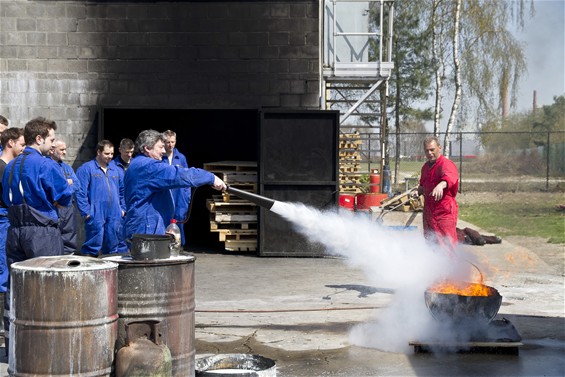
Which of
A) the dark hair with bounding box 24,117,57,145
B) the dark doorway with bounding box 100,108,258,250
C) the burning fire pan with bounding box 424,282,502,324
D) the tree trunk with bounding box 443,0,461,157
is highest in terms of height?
the tree trunk with bounding box 443,0,461,157

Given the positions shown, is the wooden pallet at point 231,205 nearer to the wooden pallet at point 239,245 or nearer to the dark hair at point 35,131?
the wooden pallet at point 239,245

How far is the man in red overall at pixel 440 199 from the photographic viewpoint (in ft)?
36.0

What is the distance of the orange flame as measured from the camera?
28.1ft

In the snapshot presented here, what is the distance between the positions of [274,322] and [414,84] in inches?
1227

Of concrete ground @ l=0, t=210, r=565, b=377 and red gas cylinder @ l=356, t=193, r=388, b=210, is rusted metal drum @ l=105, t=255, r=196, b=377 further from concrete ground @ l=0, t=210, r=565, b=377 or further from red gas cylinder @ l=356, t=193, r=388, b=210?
red gas cylinder @ l=356, t=193, r=388, b=210

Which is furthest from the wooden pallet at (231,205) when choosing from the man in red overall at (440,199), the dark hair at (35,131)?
the dark hair at (35,131)

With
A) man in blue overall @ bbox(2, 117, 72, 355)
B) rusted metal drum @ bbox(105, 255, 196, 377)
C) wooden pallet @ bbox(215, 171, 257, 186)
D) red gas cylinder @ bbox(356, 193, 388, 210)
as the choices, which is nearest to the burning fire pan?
rusted metal drum @ bbox(105, 255, 196, 377)

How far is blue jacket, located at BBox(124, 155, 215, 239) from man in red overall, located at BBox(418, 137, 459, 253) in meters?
3.96

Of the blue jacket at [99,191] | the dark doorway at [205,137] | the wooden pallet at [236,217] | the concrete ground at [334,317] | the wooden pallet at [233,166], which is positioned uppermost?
the dark doorway at [205,137]

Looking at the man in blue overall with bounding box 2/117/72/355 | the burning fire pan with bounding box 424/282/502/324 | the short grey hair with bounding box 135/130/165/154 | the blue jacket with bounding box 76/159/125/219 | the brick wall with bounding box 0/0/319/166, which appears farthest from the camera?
the brick wall with bounding box 0/0/319/166

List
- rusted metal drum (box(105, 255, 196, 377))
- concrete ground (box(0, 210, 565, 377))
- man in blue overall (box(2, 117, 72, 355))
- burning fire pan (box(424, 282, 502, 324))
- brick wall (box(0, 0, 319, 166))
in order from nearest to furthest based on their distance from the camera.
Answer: rusted metal drum (box(105, 255, 196, 377))
man in blue overall (box(2, 117, 72, 355))
concrete ground (box(0, 210, 565, 377))
burning fire pan (box(424, 282, 502, 324))
brick wall (box(0, 0, 319, 166))

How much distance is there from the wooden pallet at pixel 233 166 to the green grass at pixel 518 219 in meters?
7.17

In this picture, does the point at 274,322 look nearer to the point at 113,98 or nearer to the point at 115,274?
the point at 115,274

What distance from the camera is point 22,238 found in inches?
301
